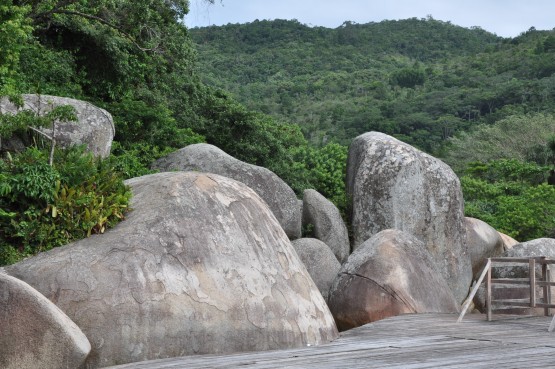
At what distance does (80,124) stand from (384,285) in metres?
5.65

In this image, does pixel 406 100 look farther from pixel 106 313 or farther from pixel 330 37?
pixel 106 313

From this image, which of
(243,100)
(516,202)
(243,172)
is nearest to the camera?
(243,172)

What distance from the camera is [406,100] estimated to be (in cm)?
6334

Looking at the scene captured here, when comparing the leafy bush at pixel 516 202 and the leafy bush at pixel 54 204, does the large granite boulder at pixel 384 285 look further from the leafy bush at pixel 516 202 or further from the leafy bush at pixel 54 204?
the leafy bush at pixel 516 202

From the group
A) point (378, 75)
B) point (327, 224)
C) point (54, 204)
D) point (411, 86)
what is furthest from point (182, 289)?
point (378, 75)

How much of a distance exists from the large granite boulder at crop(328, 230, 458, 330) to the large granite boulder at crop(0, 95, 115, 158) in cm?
444

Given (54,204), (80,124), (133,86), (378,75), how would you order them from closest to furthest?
(54,204)
(80,124)
(133,86)
(378,75)

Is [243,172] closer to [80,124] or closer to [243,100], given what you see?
[80,124]

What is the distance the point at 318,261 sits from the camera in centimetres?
1577

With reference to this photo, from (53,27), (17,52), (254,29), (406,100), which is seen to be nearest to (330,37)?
(254,29)

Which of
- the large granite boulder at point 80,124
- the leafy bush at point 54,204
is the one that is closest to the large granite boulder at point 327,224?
the large granite boulder at point 80,124

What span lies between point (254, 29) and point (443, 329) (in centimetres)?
6617

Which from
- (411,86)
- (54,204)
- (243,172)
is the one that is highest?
(411,86)

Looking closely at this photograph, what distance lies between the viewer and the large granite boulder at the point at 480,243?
1966 centimetres
